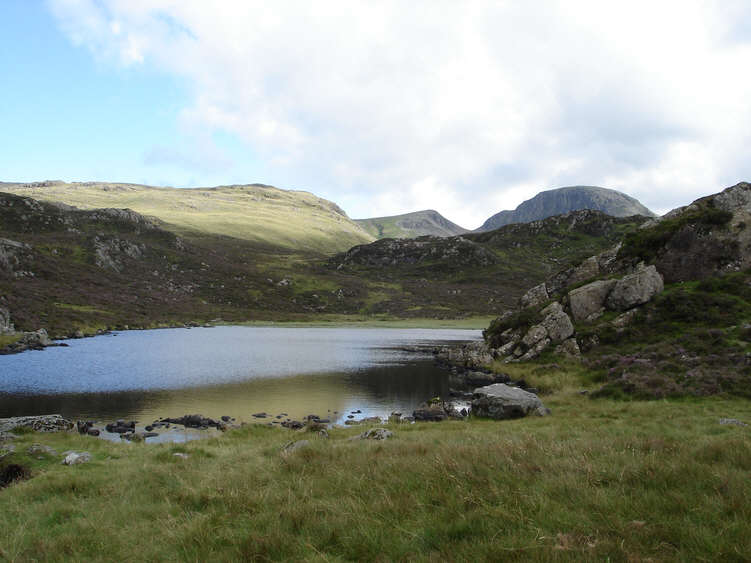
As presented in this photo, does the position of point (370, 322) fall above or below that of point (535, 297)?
below

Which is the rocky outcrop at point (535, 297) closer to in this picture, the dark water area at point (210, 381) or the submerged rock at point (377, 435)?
the dark water area at point (210, 381)

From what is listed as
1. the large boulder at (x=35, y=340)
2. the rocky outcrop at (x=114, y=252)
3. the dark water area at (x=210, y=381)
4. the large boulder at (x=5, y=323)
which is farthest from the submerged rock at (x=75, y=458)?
the rocky outcrop at (x=114, y=252)

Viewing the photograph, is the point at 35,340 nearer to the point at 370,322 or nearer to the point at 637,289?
the point at 637,289

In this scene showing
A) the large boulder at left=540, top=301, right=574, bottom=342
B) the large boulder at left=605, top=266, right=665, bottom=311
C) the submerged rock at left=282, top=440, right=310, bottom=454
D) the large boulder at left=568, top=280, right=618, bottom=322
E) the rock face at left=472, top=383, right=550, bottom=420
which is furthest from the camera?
the large boulder at left=568, top=280, right=618, bottom=322

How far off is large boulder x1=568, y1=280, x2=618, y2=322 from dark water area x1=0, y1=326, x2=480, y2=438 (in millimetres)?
16374

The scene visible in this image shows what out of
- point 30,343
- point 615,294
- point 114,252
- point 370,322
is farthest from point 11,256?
point 615,294

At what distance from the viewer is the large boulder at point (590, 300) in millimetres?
46631

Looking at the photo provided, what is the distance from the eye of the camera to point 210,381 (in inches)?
1895

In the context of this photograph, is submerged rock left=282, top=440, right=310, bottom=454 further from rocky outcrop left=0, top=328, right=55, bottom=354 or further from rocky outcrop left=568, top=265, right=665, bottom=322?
rocky outcrop left=0, top=328, right=55, bottom=354

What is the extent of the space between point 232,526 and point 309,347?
7604cm

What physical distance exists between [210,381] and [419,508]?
4537cm

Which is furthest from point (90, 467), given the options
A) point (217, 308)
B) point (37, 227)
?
point (37, 227)

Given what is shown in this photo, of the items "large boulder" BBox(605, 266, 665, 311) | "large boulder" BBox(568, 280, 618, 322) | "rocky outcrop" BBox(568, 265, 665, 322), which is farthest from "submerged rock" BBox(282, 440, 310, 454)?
"large boulder" BBox(605, 266, 665, 311)

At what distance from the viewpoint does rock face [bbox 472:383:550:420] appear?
25.6 m
